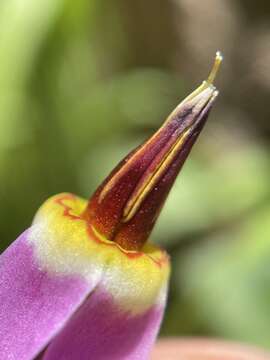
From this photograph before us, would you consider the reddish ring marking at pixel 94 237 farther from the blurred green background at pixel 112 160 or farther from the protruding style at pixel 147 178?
the blurred green background at pixel 112 160

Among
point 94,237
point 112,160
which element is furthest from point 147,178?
point 112,160

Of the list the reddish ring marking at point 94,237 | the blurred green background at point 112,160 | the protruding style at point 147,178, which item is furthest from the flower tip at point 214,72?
the blurred green background at point 112,160

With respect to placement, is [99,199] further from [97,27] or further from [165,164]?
[97,27]

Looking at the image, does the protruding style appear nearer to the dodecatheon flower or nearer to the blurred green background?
the dodecatheon flower

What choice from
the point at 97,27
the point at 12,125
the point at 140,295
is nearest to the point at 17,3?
the point at 12,125

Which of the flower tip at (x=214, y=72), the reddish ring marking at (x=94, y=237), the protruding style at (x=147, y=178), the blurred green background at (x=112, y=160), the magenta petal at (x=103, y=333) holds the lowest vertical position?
the blurred green background at (x=112, y=160)

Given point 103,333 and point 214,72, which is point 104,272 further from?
point 214,72
